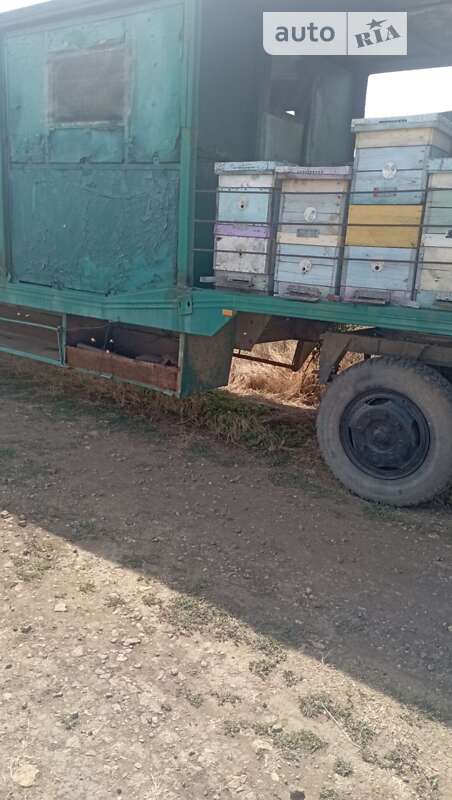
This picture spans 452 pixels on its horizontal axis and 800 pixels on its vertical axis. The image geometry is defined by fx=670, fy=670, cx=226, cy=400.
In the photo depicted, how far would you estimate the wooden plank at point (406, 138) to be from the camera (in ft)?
11.8

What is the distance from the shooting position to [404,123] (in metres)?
3.64

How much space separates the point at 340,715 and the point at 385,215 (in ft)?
8.72

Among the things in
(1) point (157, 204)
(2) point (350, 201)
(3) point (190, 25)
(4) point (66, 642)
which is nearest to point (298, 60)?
(3) point (190, 25)

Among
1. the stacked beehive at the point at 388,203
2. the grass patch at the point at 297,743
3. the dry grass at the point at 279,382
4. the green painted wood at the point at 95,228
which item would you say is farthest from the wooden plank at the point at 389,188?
the grass patch at the point at 297,743

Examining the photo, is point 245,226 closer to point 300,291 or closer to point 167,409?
point 300,291

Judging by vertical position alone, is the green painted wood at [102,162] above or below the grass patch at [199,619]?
above

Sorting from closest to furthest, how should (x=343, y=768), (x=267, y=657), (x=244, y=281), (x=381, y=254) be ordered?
(x=343, y=768) → (x=267, y=657) → (x=381, y=254) → (x=244, y=281)

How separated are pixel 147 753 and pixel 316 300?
2.79 meters

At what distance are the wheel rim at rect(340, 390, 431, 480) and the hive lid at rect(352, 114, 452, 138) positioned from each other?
1616mm

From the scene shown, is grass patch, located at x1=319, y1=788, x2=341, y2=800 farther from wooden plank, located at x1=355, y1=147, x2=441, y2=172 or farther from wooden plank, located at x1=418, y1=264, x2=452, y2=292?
wooden plank, located at x1=355, y1=147, x2=441, y2=172

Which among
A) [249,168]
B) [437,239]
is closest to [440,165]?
[437,239]

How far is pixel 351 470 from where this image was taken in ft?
14.8

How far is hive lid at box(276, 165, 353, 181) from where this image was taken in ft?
12.8

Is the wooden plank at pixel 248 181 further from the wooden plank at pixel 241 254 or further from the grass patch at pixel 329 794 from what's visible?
the grass patch at pixel 329 794
